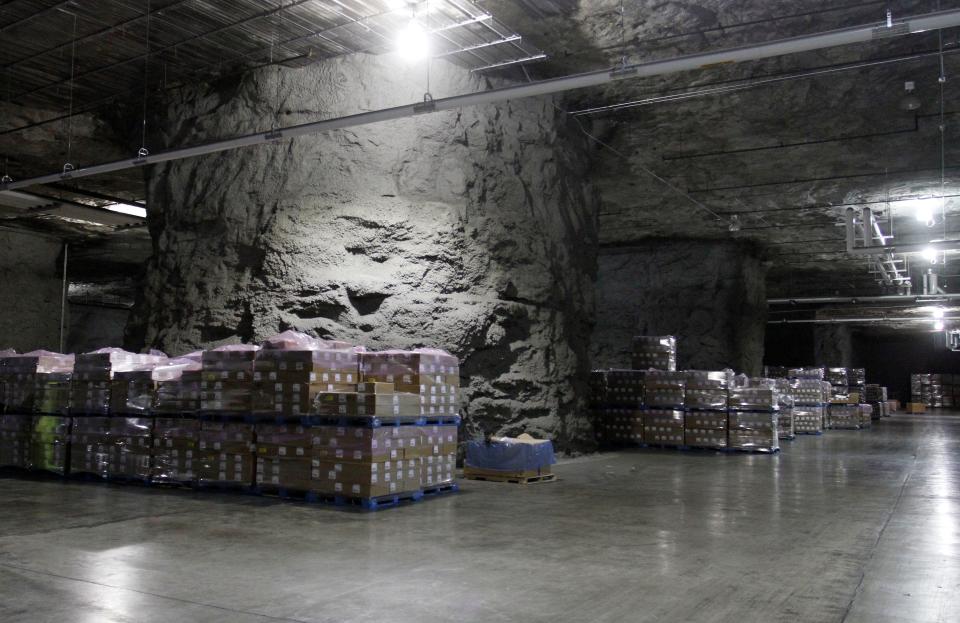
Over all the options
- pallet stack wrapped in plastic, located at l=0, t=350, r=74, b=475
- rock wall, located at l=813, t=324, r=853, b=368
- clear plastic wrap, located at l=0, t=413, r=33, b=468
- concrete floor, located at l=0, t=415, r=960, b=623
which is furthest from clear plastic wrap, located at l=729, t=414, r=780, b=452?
rock wall, located at l=813, t=324, r=853, b=368

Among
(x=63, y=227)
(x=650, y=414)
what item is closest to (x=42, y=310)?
(x=63, y=227)

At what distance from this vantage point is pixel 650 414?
57.1ft

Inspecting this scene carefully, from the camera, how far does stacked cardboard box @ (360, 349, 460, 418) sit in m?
9.73

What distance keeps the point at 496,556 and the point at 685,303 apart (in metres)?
18.5

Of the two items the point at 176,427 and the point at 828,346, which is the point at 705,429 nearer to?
the point at 176,427

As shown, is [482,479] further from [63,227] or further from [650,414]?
[63,227]

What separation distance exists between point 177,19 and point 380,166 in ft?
12.2

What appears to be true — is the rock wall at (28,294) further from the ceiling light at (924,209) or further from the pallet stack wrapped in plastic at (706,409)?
the ceiling light at (924,209)

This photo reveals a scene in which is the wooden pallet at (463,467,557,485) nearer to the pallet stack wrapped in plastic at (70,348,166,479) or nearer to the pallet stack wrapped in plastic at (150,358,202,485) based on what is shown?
the pallet stack wrapped in plastic at (150,358,202,485)

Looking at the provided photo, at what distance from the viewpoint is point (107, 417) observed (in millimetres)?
10773

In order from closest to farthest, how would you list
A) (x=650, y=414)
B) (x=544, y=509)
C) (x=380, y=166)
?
1. (x=544, y=509)
2. (x=380, y=166)
3. (x=650, y=414)

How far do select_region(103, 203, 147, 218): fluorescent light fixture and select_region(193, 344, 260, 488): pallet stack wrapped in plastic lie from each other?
12605mm

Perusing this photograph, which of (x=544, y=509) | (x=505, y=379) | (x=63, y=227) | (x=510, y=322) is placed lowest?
(x=544, y=509)

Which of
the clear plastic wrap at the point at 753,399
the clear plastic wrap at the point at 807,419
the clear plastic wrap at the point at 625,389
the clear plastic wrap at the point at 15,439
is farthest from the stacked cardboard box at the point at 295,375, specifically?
the clear plastic wrap at the point at 807,419
